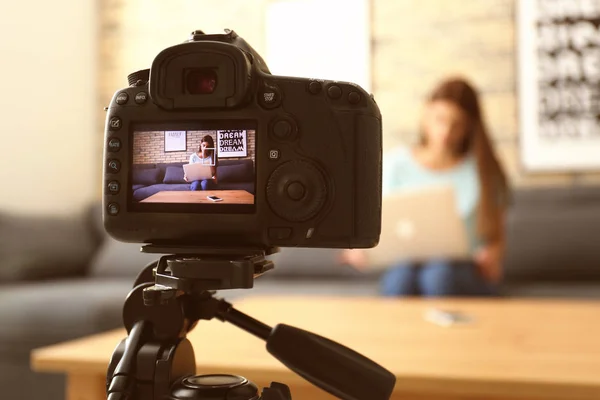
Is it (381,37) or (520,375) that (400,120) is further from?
(520,375)

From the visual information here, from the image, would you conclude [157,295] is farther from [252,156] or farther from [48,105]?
[48,105]

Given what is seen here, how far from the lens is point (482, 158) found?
216cm

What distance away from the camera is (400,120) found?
A: 2869 millimetres

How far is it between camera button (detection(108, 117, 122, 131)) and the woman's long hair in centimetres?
179

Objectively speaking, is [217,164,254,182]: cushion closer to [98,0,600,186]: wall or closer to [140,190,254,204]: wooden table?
[140,190,254,204]: wooden table

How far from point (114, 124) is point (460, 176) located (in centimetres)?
183

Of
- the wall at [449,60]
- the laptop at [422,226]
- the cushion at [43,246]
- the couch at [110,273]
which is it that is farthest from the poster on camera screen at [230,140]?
the wall at [449,60]

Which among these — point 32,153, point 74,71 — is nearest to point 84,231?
point 32,153

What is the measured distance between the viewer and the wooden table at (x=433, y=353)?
2.63 feet

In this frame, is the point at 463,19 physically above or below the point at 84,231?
above

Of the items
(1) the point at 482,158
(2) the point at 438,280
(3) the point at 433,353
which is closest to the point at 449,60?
(1) the point at 482,158

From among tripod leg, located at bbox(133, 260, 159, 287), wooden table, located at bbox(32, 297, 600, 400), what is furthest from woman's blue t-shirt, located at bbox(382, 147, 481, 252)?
tripod leg, located at bbox(133, 260, 159, 287)

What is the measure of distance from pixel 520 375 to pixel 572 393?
0.21 ft

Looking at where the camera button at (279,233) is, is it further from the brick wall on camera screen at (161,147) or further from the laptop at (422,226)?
the laptop at (422,226)
